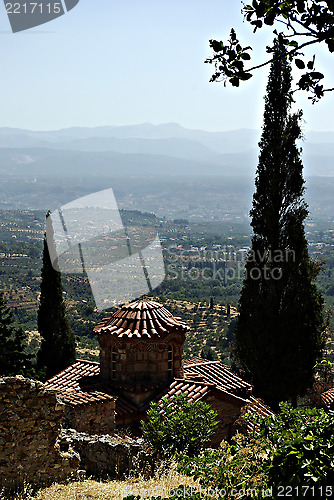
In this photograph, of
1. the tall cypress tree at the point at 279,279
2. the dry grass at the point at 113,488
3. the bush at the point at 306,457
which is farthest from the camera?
the tall cypress tree at the point at 279,279

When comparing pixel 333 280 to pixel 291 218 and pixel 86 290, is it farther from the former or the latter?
pixel 291 218

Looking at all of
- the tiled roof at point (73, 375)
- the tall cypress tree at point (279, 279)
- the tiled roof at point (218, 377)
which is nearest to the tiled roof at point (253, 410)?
the tiled roof at point (218, 377)

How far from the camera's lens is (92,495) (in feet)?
25.4

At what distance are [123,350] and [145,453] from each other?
20.0 ft

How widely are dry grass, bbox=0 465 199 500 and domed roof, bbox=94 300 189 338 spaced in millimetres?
6637

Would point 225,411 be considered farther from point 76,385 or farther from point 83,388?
point 76,385

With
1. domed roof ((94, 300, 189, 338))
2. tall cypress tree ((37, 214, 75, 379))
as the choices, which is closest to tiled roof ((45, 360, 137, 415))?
domed roof ((94, 300, 189, 338))

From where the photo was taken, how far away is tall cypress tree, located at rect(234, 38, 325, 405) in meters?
19.8

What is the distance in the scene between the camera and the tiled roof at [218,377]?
1705cm

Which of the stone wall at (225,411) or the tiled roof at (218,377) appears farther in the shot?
the tiled roof at (218,377)

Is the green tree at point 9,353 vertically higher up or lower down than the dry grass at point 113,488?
lower down

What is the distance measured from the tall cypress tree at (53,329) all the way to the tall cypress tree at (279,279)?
6.50 meters

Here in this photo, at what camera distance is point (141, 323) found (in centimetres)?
1584

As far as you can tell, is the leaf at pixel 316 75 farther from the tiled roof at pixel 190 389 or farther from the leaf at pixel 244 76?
the tiled roof at pixel 190 389
